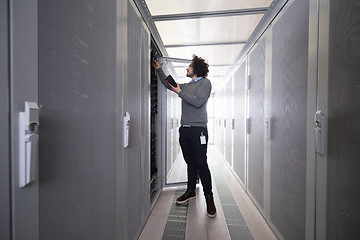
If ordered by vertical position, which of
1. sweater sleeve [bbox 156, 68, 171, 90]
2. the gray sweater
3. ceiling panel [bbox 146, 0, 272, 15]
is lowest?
the gray sweater

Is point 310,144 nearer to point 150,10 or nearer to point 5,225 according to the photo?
point 5,225

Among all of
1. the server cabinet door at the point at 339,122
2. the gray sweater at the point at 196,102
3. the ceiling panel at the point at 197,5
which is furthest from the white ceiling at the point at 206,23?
the server cabinet door at the point at 339,122

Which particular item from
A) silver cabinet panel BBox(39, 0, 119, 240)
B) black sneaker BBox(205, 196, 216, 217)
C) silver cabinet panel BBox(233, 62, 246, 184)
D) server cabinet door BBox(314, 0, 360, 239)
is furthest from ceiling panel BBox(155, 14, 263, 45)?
black sneaker BBox(205, 196, 216, 217)

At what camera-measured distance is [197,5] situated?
152 centimetres

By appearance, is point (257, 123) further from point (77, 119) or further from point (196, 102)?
point (77, 119)

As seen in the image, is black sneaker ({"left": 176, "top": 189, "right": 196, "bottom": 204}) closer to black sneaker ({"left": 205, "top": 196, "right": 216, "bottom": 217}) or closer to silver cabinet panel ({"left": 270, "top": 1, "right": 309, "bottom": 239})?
black sneaker ({"left": 205, "top": 196, "right": 216, "bottom": 217})

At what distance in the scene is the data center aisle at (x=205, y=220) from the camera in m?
1.44

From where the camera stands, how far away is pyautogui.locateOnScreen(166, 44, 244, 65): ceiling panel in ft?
8.00

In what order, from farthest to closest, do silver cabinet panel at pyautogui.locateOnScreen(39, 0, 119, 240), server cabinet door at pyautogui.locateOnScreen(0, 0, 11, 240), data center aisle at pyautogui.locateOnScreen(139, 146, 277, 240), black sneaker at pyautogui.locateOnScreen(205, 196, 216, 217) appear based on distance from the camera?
black sneaker at pyautogui.locateOnScreen(205, 196, 216, 217) < data center aisle at pyautogui.locateOnScreen(139, 146, 277, 240) < silver cabinet panel at pyautogui.locateOnScreen(39, 0, 119, 240) < server cabinet door at pyautogui.locateOnScreen(0, 0, 11, 240)

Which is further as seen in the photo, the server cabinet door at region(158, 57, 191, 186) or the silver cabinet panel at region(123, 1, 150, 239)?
the server cabinet door at region(158, 57, 191, 186)

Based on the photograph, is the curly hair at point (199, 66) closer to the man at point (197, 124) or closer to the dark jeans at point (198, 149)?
the man at point (197, 124)

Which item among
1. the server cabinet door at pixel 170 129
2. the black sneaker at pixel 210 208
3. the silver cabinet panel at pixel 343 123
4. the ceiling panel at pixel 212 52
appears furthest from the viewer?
the ceiling panel at pixel 212 52

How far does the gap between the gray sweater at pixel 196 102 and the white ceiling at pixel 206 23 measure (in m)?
0.59

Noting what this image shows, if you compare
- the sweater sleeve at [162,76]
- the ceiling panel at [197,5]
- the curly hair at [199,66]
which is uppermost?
the ceiling panel at [197,5]
